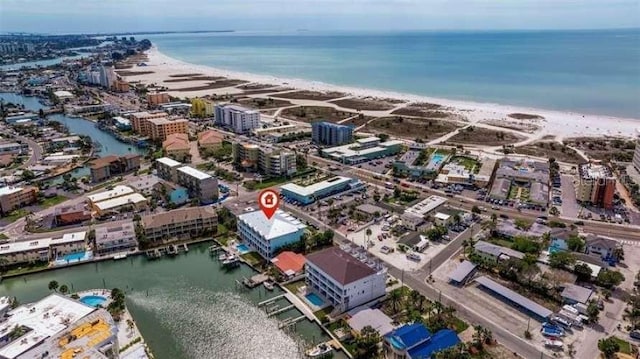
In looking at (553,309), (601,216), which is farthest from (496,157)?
(553,309)

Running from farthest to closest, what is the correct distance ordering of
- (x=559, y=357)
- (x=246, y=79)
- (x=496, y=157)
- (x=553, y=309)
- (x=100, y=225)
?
(x=246, y=79), (x=496, y=157), (x=100, y=225), (x=553, y=309), (x=559, y=357)

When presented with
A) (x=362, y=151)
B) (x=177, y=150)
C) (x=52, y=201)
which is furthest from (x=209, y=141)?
(x=52, y=201)

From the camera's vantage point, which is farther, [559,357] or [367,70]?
[367,70]

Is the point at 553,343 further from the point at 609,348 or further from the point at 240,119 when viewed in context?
the point at 240,119

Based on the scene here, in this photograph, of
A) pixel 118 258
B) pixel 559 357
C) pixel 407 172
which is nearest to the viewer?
pixel 559 357

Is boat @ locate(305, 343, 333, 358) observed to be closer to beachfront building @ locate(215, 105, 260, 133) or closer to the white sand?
beachfront building @ locate(215, 105, 260, 133)

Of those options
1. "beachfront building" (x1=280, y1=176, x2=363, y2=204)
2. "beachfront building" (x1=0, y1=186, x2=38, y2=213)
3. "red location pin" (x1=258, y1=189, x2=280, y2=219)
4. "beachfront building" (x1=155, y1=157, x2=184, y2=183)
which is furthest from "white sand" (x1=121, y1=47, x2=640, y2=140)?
"beachfront building" (x1=0, y1=186, x2=38, y2=213)

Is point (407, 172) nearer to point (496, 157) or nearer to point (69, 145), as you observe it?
point (496, 157)
